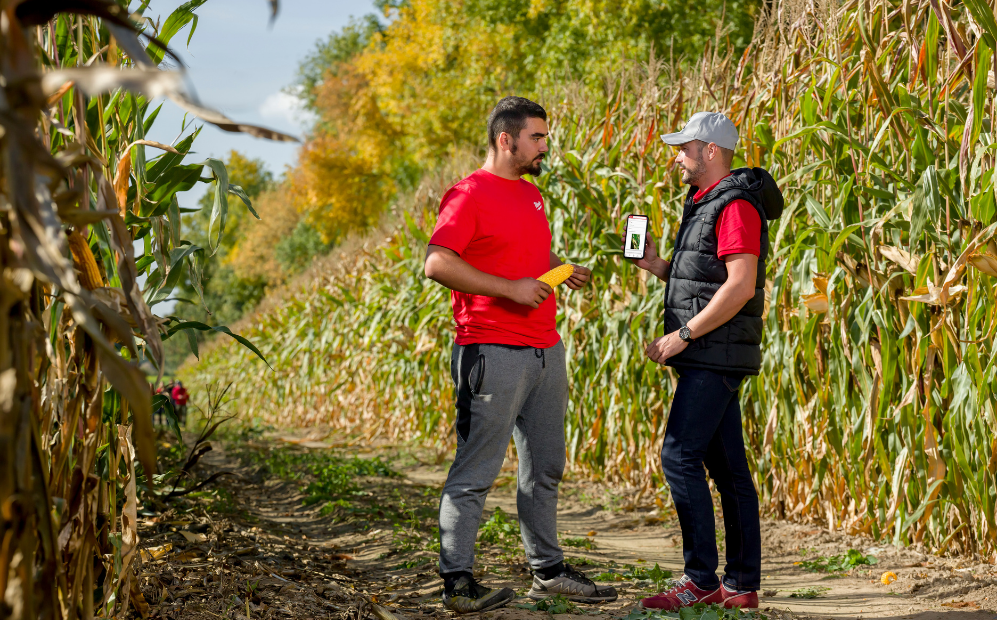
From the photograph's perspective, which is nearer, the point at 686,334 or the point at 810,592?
the point at 686,334

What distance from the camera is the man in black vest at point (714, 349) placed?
2607 mm

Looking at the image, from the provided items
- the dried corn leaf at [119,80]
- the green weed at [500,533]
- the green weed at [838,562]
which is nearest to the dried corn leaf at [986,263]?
the green weed at [838,562]

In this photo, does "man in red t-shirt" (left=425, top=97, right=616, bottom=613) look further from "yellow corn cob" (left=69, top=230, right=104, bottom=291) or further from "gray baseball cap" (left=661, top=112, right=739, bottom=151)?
"yellow corn cob" (left=69, top=230, right=104, bottom=291)

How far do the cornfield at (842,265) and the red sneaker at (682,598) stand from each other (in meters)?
0.97

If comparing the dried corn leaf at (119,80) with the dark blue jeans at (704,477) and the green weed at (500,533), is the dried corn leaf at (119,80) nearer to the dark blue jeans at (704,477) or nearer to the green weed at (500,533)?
the dark blue jeans at (704,477)

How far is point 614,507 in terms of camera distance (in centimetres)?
482

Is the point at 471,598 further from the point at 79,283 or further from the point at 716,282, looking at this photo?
the point at 79,283

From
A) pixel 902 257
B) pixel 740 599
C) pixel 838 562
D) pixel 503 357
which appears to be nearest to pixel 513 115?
pixel 503 357

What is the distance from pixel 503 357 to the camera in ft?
9.20

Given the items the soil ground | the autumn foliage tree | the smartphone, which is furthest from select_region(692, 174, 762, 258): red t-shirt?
the autumn foliage tree

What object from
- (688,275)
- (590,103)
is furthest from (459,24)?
(688,275)

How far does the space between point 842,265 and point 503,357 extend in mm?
1604

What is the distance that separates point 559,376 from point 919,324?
1.46m

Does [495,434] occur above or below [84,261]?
Answer: below
